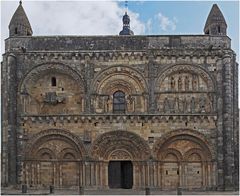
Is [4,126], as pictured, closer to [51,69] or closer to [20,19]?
[51,69]

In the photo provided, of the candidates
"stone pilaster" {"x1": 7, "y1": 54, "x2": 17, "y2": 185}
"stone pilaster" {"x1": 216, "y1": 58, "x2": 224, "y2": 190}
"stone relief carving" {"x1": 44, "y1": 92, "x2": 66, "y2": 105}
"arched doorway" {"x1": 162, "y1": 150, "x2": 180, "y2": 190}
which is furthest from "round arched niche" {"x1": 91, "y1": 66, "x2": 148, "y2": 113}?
"stone pilaster" {"x1": 7, "y1": 54, "x2": 17, "y2": 185}

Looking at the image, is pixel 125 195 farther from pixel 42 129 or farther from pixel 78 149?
pixel 42 129

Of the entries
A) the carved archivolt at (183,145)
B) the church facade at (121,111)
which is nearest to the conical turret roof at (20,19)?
the church facade at (121,111)

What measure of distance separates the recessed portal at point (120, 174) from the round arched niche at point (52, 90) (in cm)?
412

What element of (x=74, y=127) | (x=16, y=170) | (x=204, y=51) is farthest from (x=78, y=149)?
(x=204, y=51)

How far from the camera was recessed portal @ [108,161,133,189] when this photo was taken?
96.4 feet

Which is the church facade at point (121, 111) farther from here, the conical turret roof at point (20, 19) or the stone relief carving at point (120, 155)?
the conical turret roof at point (20, 19)

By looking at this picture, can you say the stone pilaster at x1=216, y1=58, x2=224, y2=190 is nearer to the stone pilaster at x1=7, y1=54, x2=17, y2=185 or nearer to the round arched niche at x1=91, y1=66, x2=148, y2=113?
the round arched niche at x1=91, y1=66, x2=148, y2=113

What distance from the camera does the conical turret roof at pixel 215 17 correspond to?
30.2 meters

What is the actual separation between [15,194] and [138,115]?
873 centimetres

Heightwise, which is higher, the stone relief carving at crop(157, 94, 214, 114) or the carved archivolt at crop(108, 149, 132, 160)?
the stone relief carving at crop(157, 94, 214, 114)

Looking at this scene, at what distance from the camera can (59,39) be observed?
30234 millimetres

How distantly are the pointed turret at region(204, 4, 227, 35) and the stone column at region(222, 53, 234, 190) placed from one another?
1.87 m

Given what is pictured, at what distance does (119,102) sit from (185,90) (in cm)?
427
